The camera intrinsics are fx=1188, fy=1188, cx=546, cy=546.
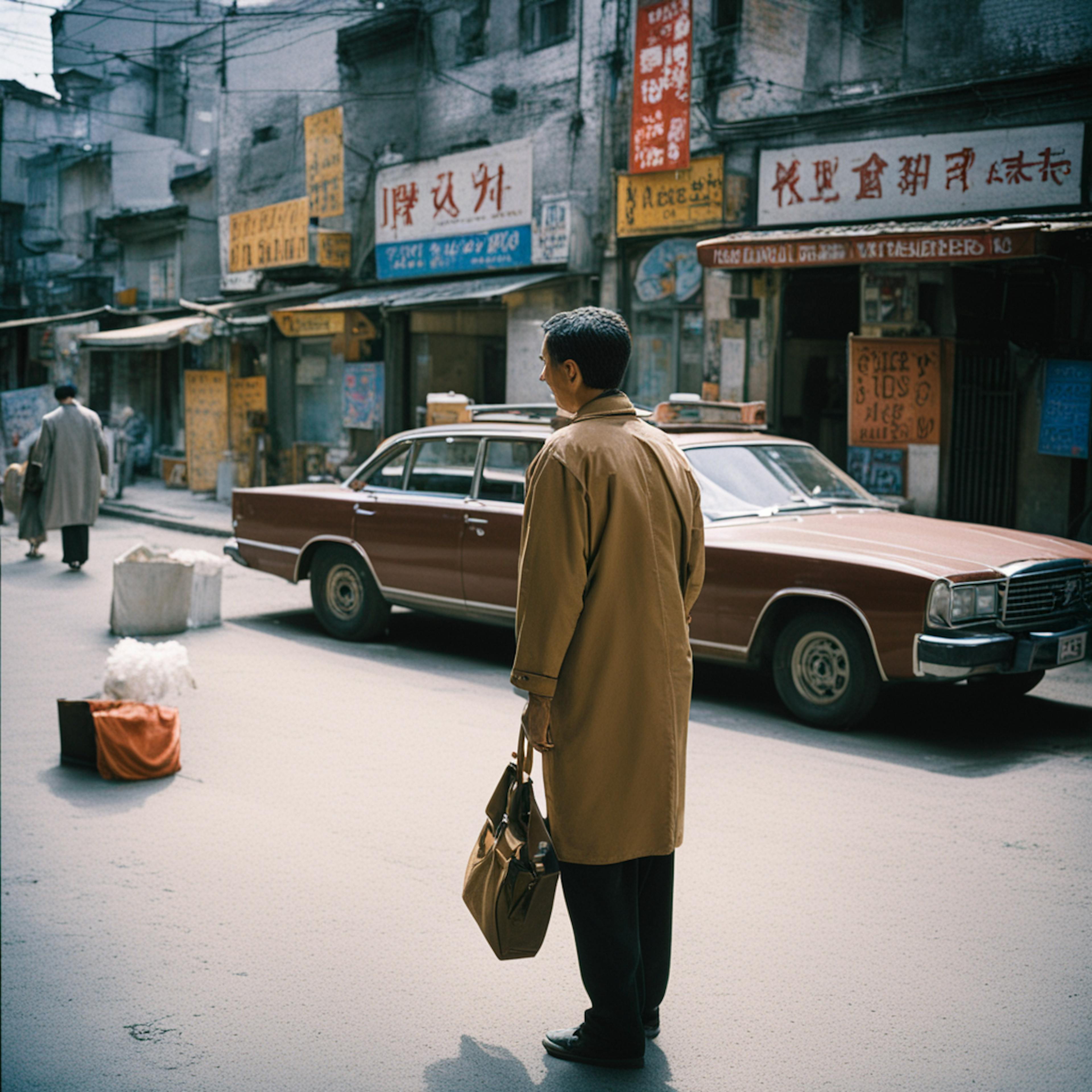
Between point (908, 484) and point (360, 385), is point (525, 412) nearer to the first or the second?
point (908, 484)

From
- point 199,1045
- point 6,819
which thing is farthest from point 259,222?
point 199,1045

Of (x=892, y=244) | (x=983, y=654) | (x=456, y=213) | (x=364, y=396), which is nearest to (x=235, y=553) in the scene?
(x=892, y=244)

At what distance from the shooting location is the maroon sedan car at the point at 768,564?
5.92 m

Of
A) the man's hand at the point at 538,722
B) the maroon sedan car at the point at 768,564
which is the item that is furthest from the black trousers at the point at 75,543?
the man's hand at the point at 538,722

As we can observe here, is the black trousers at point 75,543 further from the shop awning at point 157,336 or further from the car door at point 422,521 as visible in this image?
the shop awning at point 157,336

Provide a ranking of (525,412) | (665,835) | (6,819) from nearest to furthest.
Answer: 1. (665,835)
2. (6,819)
3. (525,412)

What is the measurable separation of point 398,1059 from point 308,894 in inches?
45.4

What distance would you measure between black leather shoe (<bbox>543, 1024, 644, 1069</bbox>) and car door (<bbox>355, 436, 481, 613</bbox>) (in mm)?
5119

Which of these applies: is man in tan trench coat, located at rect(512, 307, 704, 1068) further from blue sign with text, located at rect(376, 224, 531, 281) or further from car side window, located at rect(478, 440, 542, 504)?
blue sign with text, located at rect(376, 224, 531, 281)

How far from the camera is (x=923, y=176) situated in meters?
11.3

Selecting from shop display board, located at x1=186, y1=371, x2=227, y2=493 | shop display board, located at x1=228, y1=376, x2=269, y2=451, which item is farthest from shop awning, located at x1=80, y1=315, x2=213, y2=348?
shop display board, located at x1=228, y1=376, x2=269, y2=451

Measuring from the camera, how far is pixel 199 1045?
3.01 metres

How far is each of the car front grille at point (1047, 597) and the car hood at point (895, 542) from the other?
0.10 metres

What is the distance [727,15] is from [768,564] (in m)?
9.04
